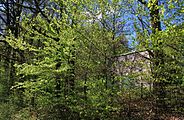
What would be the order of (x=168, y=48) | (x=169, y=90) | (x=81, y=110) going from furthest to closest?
1. (x=81, y=110)
2. (x=169, y=90)
3. (x=168, y=48)

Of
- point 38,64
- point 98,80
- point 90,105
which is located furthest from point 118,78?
point 38,64

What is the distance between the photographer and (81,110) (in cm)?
1355

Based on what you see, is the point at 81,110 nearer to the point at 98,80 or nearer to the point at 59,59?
the point at 98,80

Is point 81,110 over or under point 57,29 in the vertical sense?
under

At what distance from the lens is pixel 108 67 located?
1332 cm

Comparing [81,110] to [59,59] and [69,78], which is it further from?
[59,59]

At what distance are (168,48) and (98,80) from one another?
3.14 meters

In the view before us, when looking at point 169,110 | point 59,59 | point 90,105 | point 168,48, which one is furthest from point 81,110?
point 168,48

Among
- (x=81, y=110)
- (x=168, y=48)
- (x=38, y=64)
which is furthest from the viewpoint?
(x=38, y=64)

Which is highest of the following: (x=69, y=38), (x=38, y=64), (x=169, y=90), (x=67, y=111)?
(x=69, y=38)

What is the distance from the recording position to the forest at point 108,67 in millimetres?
12164

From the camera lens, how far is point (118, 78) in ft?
41.6

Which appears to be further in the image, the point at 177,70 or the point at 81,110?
the point at 81,110

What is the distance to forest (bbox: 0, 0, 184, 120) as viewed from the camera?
1216 centimetres
